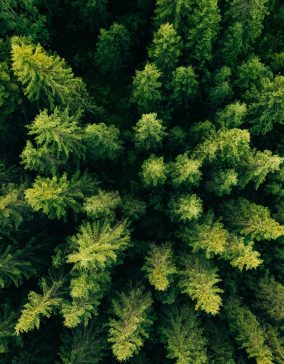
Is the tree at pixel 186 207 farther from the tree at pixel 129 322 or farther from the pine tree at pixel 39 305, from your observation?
the pine tree at pixel 39 305

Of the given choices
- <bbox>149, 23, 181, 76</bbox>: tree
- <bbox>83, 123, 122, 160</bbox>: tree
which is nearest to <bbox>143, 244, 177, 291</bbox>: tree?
<bbox>83, 123, 122, 160</bbox>: tree

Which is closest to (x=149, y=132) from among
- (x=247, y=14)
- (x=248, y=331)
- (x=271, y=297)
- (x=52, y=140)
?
(x=52, y=140)

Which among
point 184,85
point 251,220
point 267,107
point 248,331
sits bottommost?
point 248,331

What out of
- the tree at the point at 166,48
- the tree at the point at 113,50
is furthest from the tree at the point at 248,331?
the tree at the point at 113,50

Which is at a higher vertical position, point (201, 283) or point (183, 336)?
point (201, 283)

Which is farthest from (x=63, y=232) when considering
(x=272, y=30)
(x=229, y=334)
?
(x=272, y=30)

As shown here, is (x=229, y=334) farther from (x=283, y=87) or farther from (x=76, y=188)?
(x=283, y=87)

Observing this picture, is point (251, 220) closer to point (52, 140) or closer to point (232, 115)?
point (232, 115)
